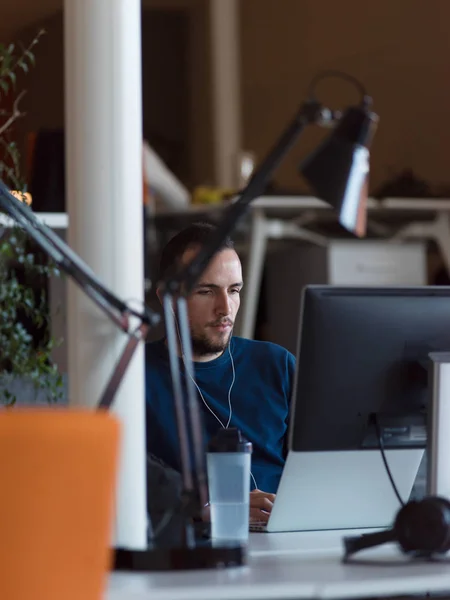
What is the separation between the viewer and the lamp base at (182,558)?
1444 mm

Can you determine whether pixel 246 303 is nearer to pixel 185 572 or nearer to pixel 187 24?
pixel 185 572

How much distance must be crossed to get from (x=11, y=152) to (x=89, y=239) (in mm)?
1024

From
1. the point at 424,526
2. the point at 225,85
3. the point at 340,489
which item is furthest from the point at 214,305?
the point at 225,85

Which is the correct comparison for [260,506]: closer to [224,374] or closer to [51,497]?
[224,374]

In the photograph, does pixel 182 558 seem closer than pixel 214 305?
Yes

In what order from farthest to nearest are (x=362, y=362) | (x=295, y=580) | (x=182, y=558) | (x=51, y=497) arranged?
1. (x=362, y=362)
2. (x=182, y=558)
3. (x=295, y=580)
4. (x=51, y=497)

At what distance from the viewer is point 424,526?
1.52 meters

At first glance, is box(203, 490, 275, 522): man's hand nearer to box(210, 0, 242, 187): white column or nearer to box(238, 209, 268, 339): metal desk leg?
box(238, 209, 268, 339): metal desk leg

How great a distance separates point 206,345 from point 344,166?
1.12 meters

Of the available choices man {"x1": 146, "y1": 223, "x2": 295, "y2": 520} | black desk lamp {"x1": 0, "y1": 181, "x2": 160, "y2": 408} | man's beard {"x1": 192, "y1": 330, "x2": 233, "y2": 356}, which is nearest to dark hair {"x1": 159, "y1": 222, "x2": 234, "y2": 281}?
man {"x1": 146, "y1": 223, "x2": 295, "y2": 520}

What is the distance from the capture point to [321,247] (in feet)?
17.4

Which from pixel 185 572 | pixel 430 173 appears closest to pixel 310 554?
pixel 185 572

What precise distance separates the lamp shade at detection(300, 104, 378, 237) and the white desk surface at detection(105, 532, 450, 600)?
437mm

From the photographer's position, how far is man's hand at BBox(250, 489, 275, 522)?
82.3 inches
